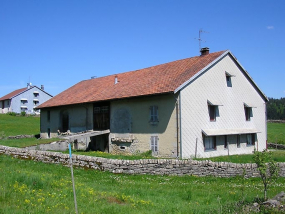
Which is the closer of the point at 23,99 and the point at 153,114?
the point at 153,114

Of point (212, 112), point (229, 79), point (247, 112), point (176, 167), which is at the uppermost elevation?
point (229, 79)

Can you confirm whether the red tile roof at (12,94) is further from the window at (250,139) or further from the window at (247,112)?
the window at (250,139)

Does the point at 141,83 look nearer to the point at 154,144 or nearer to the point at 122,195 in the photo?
the point at 154,144

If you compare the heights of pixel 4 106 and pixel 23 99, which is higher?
pixel 23 99

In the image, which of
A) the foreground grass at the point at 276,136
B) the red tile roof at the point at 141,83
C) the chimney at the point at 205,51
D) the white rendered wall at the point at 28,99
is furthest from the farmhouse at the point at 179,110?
the white rendered wall at the point at 28,99

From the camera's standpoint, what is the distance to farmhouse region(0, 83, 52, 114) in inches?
2953

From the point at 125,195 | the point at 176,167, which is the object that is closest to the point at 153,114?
the point at 176,167

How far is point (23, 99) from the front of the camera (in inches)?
3007

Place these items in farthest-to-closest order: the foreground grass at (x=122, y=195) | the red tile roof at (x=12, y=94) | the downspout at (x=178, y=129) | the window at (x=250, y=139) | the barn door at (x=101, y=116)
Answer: the red tile roof at (x=12, y=94) → the barn door at (x=101, y=116) → the window at (x=250, y=139) → the downspout at (x=178, y=129) → the foreground grass at (x=122, y=195)

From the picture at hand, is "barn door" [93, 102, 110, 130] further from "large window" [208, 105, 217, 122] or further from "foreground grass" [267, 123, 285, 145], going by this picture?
"foreground grass" [267, 123, 285, 145]

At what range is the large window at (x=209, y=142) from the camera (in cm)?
2238

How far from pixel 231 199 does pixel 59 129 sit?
24795 millimetres

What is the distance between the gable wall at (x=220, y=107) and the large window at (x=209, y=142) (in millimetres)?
389

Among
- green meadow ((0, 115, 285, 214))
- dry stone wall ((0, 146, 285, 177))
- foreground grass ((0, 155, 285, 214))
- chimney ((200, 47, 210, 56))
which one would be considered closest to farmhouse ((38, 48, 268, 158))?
chimney ((200, 47, 210, 56))
